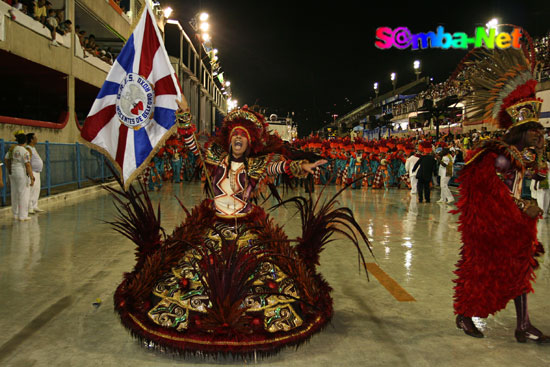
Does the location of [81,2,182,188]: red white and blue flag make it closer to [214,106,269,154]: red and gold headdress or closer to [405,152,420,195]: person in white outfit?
[214,106,269,154]: red and gold headdress

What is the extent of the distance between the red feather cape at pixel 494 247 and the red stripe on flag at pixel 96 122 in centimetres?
354

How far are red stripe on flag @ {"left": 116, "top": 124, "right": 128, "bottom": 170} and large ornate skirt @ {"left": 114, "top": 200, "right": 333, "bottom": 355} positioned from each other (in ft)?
3.44

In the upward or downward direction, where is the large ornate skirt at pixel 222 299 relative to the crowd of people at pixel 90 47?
downward

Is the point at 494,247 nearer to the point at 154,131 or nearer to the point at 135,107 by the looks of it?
the point at 154,131

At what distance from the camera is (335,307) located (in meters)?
4.83

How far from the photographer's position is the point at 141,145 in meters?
4.62

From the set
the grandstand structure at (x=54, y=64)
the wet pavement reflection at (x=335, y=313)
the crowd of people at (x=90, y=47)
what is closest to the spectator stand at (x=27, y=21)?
the grandstand structure at (x=54, y=64)

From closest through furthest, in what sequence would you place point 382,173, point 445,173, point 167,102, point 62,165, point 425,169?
point 167,102 < point 445,173 < point 425,169 < point 62,165 < point 382,173

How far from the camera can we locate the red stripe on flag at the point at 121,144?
181 inches

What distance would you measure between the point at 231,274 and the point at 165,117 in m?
2.00

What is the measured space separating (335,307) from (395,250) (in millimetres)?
3237

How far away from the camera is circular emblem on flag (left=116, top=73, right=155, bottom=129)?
15.2 ft

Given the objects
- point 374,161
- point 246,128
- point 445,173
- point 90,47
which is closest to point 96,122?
point 246,128

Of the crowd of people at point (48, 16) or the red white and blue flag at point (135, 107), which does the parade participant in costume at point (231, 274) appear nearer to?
the red white and blue flag at point (135, 107)
